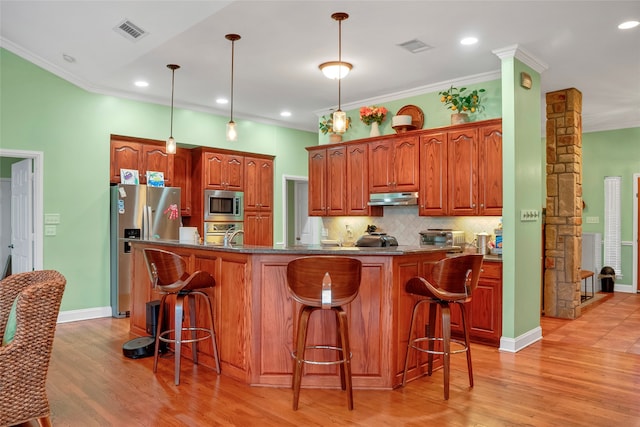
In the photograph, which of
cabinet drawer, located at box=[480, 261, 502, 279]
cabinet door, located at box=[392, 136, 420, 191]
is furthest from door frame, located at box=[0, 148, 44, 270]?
cabinet drawer, located at box=[480, 261, 502, 279]

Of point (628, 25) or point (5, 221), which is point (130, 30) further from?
point (5, 221)

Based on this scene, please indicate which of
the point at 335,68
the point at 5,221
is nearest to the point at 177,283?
the point at 335,68

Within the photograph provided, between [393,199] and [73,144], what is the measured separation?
3822 mm

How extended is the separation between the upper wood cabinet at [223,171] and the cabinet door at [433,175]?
3.03 metres

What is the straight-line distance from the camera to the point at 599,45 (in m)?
4.23

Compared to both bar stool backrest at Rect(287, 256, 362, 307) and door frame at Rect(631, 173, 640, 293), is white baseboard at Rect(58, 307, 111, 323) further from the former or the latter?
door frame at Rect(631, 173, 640, 293)

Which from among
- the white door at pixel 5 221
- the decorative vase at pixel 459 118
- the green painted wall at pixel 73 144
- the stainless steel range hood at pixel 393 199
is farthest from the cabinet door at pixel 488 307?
the white door at pixel 5 221

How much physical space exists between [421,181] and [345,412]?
10.0 ft

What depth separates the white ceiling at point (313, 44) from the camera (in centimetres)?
361

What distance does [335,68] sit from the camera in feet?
15.5

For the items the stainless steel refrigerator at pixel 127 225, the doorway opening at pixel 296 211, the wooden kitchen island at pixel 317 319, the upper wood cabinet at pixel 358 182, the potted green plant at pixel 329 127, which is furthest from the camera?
the doorway opening at pixel 296 211

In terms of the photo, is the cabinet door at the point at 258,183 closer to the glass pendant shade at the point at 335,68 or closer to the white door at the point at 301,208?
the white door at the point at 301,208

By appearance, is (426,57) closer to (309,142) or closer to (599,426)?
(599,426)

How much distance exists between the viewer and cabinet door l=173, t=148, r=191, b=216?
674 centimetres
